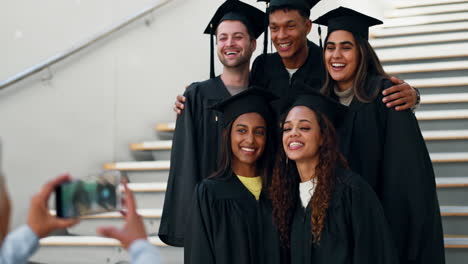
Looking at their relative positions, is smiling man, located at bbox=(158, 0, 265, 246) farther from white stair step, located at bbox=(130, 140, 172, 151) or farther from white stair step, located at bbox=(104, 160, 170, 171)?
white stair step, located at bbox=(130, 140, 172, 151)

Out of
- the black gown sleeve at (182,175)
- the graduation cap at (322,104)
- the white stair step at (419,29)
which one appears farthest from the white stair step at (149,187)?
the white stair step at (419,29)

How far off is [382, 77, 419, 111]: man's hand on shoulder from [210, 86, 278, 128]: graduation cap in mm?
539

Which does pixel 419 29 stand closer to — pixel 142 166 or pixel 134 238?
pixel 142 166

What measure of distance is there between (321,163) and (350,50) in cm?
64

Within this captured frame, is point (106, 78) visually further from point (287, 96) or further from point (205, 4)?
point (205, 4)

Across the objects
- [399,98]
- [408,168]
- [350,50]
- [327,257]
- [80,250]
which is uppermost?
[350,50]

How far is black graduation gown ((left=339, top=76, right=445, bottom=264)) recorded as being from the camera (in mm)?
2668

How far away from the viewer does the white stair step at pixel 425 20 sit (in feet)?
19.7

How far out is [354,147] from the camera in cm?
277

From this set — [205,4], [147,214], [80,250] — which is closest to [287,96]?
[147,214]

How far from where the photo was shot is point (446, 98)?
4.37 m

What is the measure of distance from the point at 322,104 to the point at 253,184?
18.7 inches

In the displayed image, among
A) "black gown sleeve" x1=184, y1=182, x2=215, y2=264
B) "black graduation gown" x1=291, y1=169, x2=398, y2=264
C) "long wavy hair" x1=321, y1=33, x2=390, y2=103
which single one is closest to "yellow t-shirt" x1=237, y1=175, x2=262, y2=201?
"black gown sleeve" x1=184, y1=182, x2=215, y2=264

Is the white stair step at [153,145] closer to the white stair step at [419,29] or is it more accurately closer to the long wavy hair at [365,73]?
the long wavy hair at [365,73]
